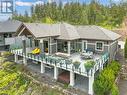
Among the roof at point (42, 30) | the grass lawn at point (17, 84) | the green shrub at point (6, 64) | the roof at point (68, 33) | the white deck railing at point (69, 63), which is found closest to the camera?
the white deck railing at point (69, 63)

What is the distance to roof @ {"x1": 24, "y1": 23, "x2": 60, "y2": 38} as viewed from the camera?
2341 cm

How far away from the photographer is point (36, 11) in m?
74.6

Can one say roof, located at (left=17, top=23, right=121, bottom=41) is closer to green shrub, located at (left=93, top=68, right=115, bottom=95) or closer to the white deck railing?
the white deck railing

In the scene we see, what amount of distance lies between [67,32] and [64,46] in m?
2.14

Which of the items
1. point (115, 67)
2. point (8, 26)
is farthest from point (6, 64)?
point (115, 67)

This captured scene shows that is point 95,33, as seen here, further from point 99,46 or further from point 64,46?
point 64,46

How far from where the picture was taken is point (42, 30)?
81.9 feet

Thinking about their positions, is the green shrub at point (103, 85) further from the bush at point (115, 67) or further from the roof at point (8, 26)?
the roof at point (8, 26)

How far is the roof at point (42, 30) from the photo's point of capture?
2341cm

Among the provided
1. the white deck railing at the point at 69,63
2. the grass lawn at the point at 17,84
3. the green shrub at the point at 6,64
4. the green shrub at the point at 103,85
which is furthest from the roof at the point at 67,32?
the green shrub at the point at 6,64

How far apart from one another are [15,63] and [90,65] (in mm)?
14330

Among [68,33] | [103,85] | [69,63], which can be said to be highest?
[68,33]

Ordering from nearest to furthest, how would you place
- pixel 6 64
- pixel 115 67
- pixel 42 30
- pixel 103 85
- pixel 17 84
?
pixel 103 85, pixel 17 84, pixel 115 67, pixel 42 30, pixel 6 64

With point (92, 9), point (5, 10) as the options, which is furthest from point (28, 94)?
point (92, 9)
